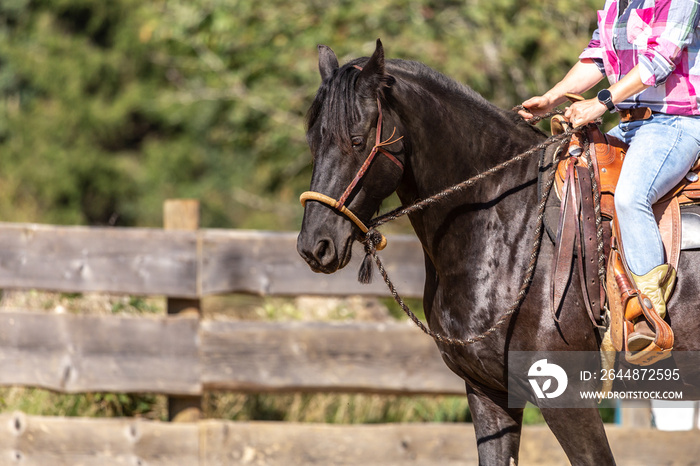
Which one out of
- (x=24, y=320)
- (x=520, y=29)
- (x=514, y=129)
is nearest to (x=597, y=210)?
(x=514, y=129)

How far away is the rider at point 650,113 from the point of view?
2689 mm

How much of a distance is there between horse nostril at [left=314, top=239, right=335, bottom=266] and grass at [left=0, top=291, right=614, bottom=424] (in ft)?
9.39

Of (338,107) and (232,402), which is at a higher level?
(338,107)

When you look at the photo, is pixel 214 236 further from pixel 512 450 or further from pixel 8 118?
pixel 8 118

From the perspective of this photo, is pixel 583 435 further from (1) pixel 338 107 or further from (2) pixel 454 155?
(1) pixel 338 107

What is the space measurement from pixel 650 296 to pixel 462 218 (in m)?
0.76

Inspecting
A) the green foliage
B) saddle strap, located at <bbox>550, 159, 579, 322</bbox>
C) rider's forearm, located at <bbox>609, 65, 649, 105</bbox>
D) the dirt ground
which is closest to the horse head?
saddle strap, located at <bbox>550, 159, 579, 322</bbox>

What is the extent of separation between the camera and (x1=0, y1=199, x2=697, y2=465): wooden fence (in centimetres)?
488

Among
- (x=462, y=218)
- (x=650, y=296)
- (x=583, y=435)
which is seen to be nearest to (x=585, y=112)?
(x=462, y=218)

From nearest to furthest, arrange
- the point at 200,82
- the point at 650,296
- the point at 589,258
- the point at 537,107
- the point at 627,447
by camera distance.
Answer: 1. the point at 650,296
2. the point at 589,258
3. the point at 537,107
4. the point at 627,447
5. the point at 200,82

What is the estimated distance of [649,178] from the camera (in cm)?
271

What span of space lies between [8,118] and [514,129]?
2130cm

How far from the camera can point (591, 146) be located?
292 centimetres

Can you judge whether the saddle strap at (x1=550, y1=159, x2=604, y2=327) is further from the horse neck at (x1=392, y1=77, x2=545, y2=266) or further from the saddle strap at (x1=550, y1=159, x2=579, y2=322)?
the horse neck at (x1=392, y1=77, x2=545, y2=266)
